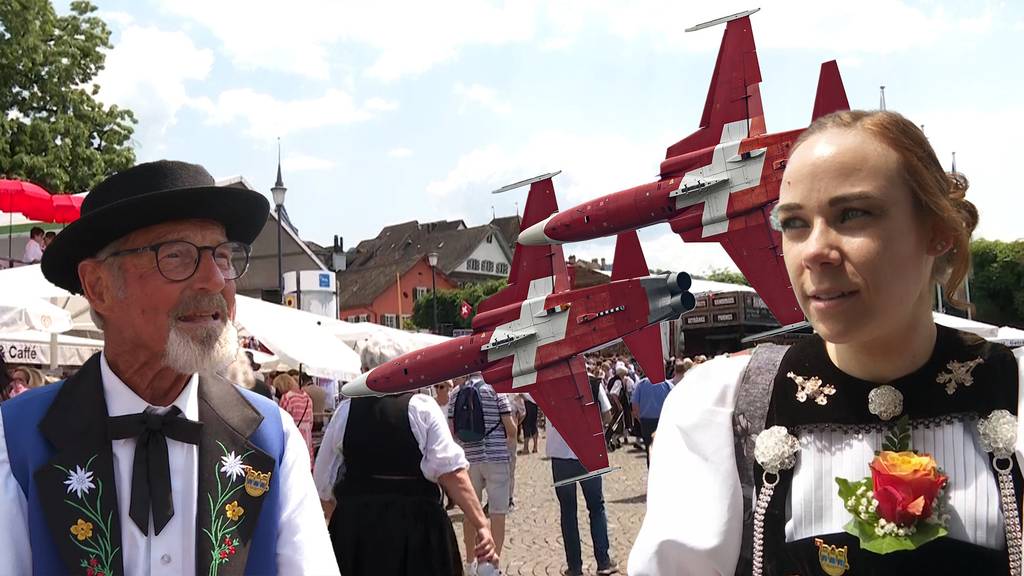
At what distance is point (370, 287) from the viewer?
59656mm

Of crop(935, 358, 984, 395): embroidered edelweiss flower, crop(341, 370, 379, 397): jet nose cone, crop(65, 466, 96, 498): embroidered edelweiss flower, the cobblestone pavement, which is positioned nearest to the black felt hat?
crop(65, 466, 96, 498): embroidered edelweiss flower

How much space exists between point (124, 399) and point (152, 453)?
0.60 ft

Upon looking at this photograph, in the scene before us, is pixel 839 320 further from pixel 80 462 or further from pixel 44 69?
pixel 44 69

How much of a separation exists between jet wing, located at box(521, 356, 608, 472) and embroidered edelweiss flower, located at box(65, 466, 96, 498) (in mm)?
3671

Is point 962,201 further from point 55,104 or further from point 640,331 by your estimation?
point 55,104

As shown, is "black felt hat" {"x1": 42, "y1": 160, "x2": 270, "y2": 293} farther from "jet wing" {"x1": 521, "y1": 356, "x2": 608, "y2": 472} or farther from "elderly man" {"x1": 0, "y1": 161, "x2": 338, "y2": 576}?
"jet wing" {"x1": 521, "y1": 356, "x2": 608, "y2": 472}

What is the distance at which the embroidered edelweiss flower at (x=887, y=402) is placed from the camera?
5.74 ft

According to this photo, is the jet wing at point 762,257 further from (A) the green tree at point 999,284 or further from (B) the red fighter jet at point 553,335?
(A) the green tree at point 999,284

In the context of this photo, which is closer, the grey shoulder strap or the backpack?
the grey shoulder strap

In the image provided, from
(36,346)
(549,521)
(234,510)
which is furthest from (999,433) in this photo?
(36,346)

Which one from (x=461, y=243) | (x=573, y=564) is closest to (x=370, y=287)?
(x=461, y=243)

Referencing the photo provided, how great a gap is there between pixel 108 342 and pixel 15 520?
53 centimetres

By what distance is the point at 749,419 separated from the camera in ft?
6.07

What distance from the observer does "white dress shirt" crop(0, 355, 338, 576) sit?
2.08 meters
